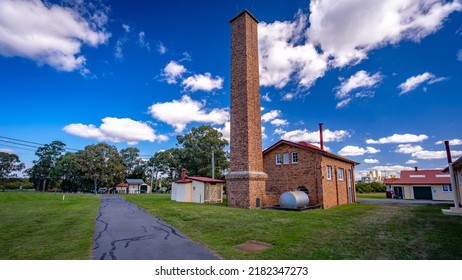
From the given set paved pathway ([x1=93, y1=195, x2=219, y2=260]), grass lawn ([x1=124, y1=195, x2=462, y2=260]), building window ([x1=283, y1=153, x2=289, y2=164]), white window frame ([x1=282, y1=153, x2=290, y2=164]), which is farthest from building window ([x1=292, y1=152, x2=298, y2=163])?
paved pathway ([x1=93, y1=195, x2=219, y2=260])

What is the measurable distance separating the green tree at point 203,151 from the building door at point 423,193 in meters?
30.3

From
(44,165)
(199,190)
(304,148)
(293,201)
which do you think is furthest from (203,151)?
(44,165)

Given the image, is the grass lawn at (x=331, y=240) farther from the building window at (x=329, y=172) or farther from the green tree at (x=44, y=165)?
the green tree at (x=44, y=165)

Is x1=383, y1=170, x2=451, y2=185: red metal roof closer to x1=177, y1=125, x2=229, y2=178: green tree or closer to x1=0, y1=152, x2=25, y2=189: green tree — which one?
x1=177, y1=125, x2=229, y2=178: green tree

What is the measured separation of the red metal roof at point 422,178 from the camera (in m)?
31.9

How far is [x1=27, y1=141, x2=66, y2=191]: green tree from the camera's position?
6050 centimetres

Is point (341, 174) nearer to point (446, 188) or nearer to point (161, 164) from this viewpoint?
point (446, 188)

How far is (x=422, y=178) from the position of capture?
112 ft

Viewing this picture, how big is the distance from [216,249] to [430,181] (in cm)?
3859

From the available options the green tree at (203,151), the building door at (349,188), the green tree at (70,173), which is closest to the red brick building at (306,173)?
the building door at (349,188)

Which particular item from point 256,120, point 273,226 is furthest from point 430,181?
point 273,226

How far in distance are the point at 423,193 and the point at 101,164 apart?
62751 mm

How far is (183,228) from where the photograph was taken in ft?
33.0

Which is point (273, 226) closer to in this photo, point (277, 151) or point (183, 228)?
point (183, 228)
